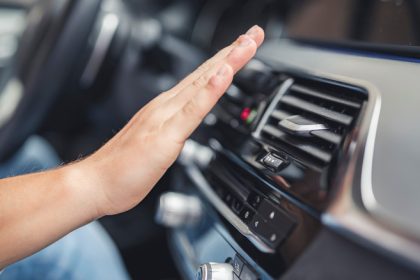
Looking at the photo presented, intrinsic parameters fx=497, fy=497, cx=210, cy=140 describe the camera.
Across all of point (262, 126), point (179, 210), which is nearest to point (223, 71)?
point (262, 126)

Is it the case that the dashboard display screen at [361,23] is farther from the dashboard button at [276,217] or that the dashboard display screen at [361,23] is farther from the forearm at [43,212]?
the forearm at [43,212]

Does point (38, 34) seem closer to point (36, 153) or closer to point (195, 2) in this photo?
point (36, 153)

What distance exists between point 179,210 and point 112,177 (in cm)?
28

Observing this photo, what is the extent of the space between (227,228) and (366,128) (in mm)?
236

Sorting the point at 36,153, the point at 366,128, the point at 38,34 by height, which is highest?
the point at 366,128

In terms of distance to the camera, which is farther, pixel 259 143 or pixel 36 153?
pixel 36 153

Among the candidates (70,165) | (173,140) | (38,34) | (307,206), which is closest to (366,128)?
(307,206)

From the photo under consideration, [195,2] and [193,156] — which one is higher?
[195,2]

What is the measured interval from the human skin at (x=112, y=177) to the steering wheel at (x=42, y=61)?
0.35 m

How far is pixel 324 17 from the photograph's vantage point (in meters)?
1.11

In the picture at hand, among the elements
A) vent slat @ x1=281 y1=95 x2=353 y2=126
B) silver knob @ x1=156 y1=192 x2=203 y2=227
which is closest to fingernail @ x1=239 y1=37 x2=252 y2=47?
vent slat @ x1=281 y1=95 x2=353 y2=126

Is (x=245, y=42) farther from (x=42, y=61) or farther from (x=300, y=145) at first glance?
(x=42, y=61)

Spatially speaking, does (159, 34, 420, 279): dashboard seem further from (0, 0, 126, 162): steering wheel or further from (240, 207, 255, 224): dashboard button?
(0, 0, 126, 162): steering wheel

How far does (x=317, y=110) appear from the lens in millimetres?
579
